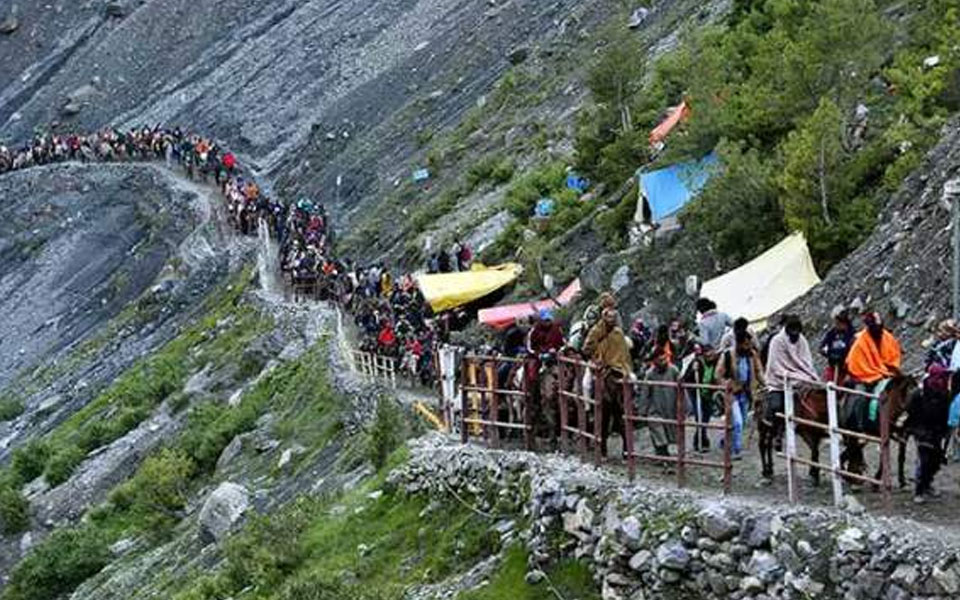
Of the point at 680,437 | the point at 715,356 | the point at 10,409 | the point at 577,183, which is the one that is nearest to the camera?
the point at 680,437

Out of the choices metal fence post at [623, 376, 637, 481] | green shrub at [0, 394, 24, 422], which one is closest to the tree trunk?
metal fence post at [623, 376, 637, 481]

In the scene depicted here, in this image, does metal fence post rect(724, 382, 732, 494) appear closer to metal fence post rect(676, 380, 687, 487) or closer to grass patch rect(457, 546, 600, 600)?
metal fence post rect(676, 380, 687, 487)

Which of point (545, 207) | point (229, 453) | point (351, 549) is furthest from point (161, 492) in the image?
point (545, 207)

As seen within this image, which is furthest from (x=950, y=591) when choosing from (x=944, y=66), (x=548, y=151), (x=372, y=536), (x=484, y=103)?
(x=484, y=103)

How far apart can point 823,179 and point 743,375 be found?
466 inches

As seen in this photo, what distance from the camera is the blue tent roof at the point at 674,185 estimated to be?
33625mm

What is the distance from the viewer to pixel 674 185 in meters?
34.2

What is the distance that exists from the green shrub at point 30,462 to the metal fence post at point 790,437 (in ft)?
93.1

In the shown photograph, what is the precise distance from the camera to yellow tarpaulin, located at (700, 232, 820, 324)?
25969 mm

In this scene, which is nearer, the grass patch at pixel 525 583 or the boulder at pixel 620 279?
the grass patch at pixel 525 583

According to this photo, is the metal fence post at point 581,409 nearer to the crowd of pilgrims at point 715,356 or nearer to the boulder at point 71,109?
the crowd of pilgrims at point 715,356

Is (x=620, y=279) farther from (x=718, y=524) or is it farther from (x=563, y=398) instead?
(x=718, y=524)

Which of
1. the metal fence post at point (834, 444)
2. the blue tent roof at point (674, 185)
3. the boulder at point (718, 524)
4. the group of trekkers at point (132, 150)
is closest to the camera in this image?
the boulder at point (718, 524)

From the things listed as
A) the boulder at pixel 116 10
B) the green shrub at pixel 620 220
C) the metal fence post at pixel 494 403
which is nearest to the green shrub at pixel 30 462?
the green shrub at pixel 620 220
